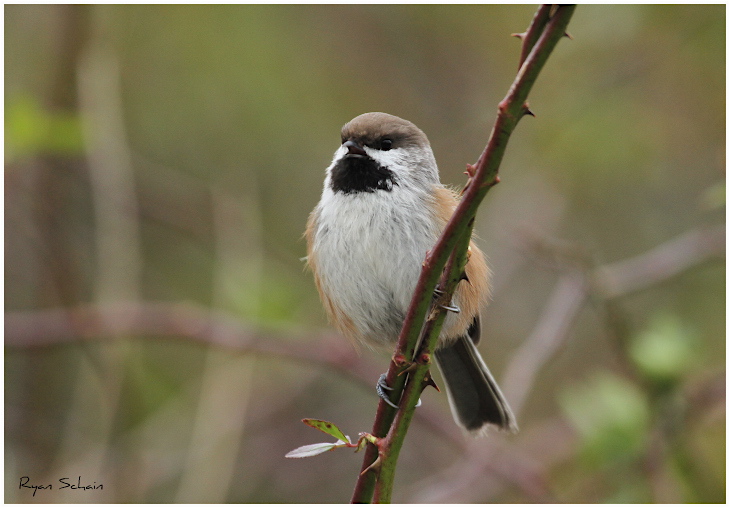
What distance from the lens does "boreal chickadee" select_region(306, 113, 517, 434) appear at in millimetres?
2793

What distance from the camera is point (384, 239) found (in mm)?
2781

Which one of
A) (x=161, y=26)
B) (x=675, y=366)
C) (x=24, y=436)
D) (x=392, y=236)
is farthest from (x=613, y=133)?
(x=24, y=436)

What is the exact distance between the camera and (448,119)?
548 centimetres

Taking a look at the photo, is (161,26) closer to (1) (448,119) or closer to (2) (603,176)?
(1) (448,119)

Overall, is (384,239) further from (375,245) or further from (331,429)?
(331,429)

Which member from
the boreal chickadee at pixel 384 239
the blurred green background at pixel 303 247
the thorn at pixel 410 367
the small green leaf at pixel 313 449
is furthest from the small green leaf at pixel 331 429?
the blurred green background at pixel 303 247

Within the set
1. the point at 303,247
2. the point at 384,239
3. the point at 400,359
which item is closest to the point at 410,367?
the point at 400,359

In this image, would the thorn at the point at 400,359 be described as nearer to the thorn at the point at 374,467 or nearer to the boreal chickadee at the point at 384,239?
the thorn at the point at 374,467

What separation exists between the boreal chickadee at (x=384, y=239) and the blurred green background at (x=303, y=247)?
1.28 ft

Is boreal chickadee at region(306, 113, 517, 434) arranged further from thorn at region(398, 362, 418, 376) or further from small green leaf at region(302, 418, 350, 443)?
small green leaf at region(302, 418, 350, 443)

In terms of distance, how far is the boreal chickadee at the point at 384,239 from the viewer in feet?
9.16

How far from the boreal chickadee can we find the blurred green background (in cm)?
39

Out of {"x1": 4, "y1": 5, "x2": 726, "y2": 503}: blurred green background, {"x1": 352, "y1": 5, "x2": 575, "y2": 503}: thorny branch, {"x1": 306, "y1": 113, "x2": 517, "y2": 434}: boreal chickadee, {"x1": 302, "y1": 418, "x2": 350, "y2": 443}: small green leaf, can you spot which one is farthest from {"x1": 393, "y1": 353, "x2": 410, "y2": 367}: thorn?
{"x1": 4, "y1": 5, "x2": 726, "y2": 503}: blurred green background

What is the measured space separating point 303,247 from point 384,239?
2.66m
